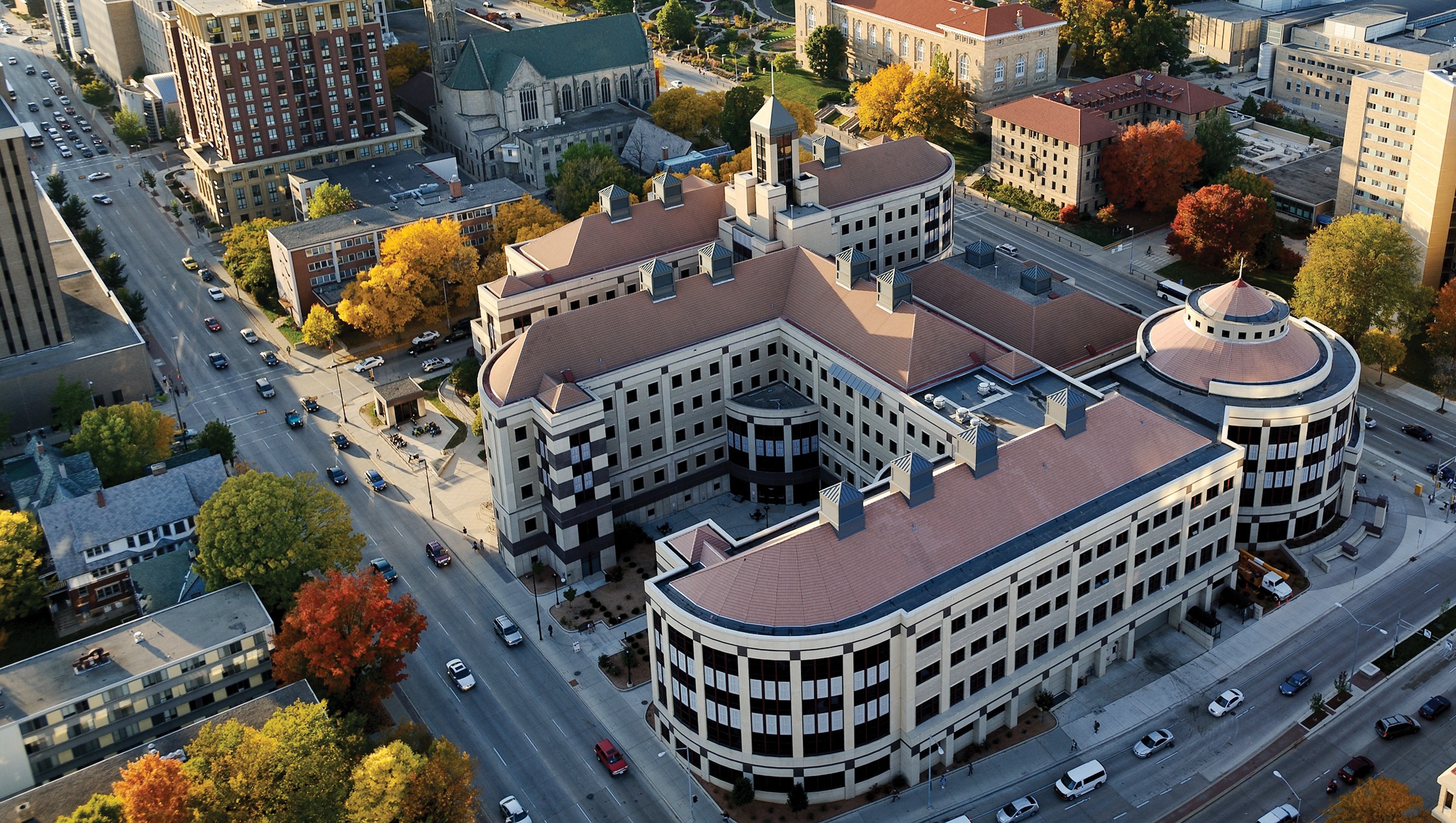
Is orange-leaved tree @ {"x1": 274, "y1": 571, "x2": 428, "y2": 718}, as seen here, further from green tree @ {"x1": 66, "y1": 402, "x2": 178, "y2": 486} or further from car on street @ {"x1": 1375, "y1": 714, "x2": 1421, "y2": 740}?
car on street @ {"x1": 1375, "y1": 714, "x2": 1421, "y2": 740}

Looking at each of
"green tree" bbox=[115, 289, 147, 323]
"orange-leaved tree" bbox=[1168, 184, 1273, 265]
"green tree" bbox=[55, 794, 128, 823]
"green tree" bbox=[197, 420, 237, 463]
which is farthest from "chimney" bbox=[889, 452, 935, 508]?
"green tree" bbox=[115, 289, 147, 323]

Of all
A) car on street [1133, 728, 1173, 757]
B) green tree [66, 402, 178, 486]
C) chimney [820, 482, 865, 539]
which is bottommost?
car on street [1133, 728, 1173, 757]

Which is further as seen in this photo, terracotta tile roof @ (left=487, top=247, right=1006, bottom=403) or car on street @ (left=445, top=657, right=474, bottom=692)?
terracotta tile roof @ (left=487, top=247, right=1006, bottom=403)

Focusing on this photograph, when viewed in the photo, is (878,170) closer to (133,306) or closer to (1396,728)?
(1396,728)

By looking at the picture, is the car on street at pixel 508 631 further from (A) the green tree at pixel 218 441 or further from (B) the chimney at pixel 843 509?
(A) the green tree at pixel 218 441

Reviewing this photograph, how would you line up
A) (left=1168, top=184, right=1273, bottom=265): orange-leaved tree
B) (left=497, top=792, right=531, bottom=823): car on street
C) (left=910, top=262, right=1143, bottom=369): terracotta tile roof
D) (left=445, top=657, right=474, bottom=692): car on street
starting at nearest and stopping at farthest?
1. (left=497, top=792, right=531, bottom=823): car on street
2. (left=445, top=657, right=474, bottom=692): car on street
3. (left=910, top=262, right=1143, bottom=369): terracotta tile roof
4. (left=1168, top=184, right=1273, bottom=265): orange-leaved tree

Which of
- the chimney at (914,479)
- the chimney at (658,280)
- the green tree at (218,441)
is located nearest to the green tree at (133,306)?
the green tree at (218,441)
